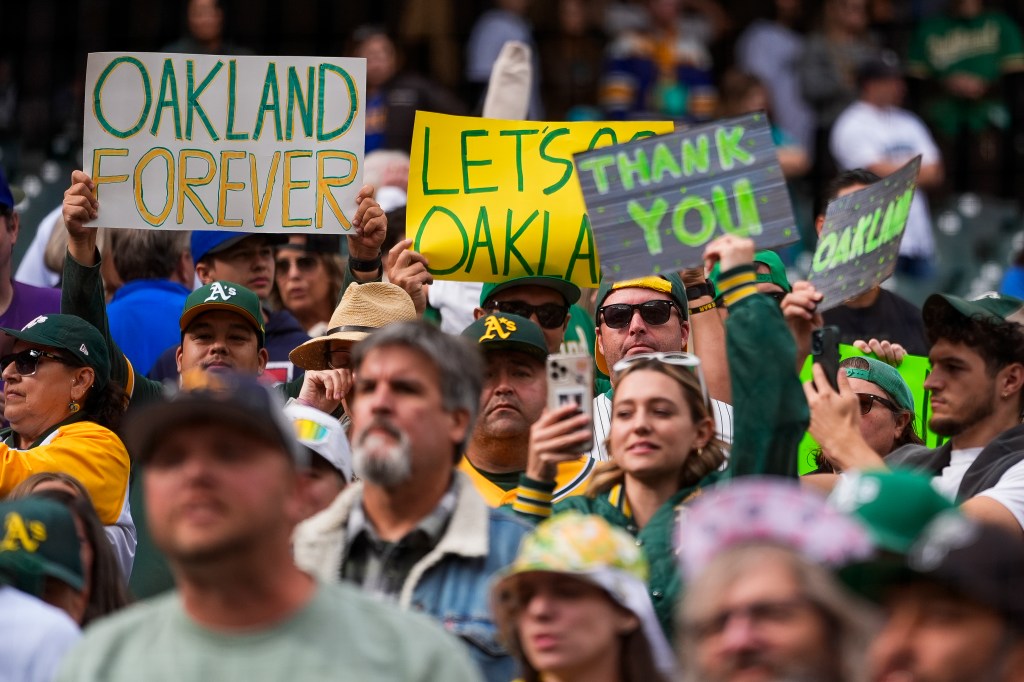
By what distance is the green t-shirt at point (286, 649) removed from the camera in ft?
13.7

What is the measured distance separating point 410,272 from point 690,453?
1.92 meters

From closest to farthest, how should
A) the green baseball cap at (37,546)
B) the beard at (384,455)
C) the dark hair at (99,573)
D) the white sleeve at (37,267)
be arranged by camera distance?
the beard at (384,455) → the green baseball cap at (37,546) → the dark hair at (99,573) → the white sleeve at (37,267)

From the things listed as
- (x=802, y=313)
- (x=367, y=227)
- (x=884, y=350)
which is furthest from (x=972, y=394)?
(x=367, y=227)

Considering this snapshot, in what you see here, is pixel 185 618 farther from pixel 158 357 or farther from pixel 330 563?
pixel 158 357

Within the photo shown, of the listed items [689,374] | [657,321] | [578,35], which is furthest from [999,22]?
[689,374]

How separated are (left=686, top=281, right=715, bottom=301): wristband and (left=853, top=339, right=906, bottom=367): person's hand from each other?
57 cm

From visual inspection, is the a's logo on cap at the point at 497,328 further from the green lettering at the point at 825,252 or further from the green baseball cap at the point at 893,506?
the green baseball cap at the point at 893,506

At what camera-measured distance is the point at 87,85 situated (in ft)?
25.2

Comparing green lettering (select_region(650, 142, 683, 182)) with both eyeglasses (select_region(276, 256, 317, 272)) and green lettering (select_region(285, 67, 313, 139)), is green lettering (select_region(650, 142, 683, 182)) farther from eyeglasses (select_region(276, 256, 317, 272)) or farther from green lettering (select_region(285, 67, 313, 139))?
eyeglasses (select_region(276, 256, 317, 272))

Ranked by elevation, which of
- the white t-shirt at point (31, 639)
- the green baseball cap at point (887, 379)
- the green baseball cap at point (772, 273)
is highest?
the green baseball cap at point (772, 273)

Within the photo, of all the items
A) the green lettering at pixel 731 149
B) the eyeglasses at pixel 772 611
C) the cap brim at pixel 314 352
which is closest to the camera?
the eyeglasses at pixel 772 611

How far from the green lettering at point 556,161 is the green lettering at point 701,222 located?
5.64 feet

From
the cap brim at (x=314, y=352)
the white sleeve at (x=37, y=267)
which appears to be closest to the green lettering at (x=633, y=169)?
the cap brim at (x=314, y=352)

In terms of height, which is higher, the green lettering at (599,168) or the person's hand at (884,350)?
the green lettering at (599,168)
